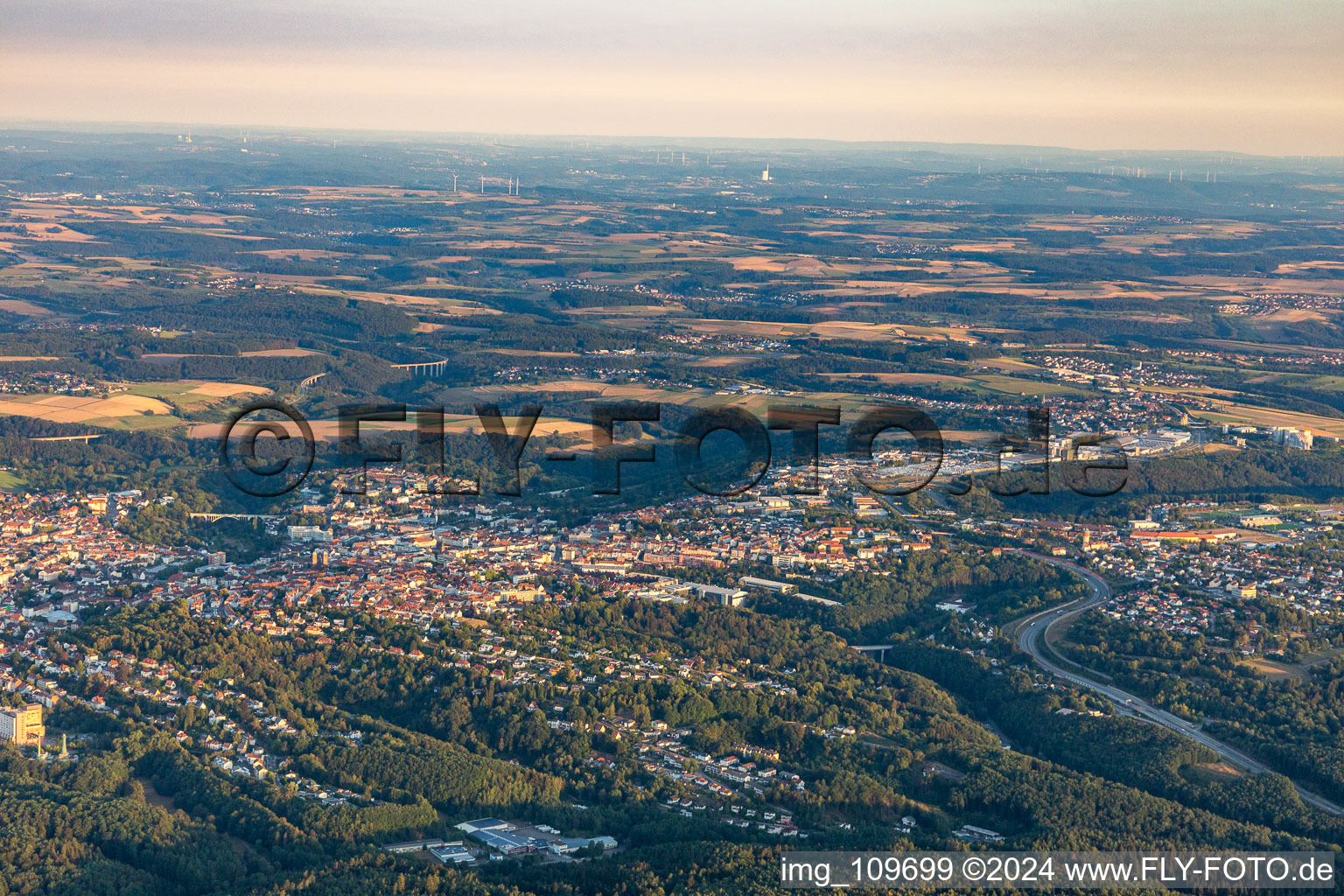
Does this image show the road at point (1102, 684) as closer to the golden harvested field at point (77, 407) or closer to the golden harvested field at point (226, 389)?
the golden harvested field at point (77, 407)

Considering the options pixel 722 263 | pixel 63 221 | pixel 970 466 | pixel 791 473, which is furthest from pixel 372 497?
pixel 63 221

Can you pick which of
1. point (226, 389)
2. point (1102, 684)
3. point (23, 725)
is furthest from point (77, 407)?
point (1102, 684)

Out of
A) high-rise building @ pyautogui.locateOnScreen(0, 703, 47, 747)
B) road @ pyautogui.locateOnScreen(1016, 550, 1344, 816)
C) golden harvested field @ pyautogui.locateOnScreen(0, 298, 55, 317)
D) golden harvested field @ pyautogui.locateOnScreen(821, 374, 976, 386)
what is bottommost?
road @ pyautogui.locateOnScreen(1016, 550, 1344, 816)

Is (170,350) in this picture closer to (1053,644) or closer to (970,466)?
(970,466)

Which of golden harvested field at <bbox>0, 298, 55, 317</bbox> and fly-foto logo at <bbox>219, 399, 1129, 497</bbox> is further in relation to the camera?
golden harvested field at <bbox>0, 298, 55, 317</bbox>

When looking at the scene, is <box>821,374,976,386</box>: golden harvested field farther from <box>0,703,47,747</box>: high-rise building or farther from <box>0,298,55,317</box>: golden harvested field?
<box>0,703,47,747</box>: high-rise building

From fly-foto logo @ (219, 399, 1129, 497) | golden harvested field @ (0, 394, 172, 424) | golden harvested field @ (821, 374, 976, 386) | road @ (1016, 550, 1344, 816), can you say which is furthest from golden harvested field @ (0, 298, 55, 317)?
road @ (1016, 550, 1344, 816)
